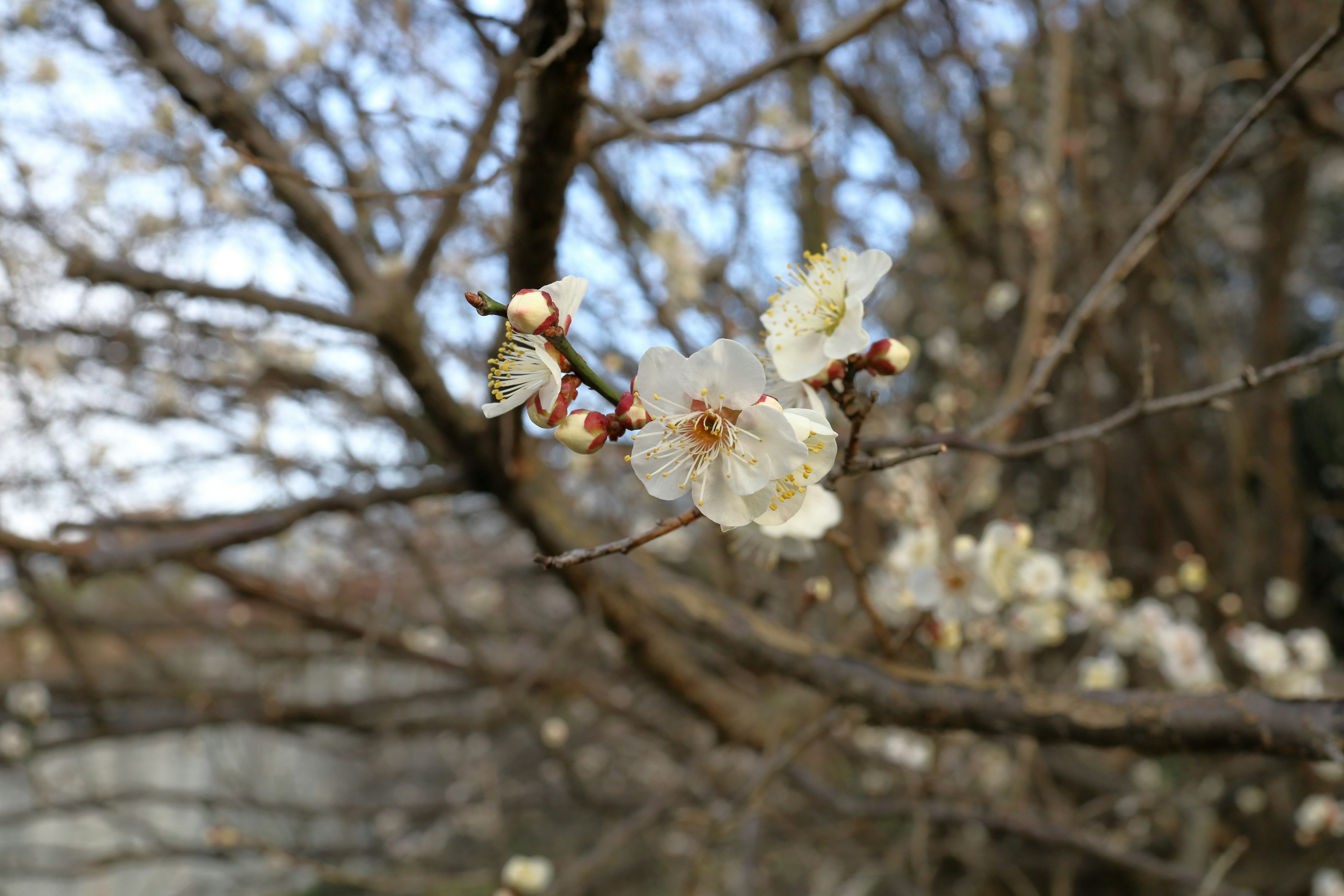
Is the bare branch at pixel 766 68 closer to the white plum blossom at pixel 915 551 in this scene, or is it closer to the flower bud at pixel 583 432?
the flower bud at pixel 583 432

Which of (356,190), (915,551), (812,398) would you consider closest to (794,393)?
(812,398)

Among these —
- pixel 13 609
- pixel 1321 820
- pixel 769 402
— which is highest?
pixel 13 609

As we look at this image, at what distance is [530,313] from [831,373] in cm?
34

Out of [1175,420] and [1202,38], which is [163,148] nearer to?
[1175,420]

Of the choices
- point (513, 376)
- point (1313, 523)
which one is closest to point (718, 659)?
point (513, 376)

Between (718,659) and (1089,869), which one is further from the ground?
(718,659)

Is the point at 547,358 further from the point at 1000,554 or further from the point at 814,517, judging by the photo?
the point at 1000,554

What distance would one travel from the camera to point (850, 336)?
0.82 metres

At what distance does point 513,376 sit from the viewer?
916 mm

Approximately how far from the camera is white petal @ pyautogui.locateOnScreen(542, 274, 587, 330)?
738mm

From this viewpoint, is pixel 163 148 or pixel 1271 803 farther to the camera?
pixel 1271 803

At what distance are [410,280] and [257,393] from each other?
4.28 feet

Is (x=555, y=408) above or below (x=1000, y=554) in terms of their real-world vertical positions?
below

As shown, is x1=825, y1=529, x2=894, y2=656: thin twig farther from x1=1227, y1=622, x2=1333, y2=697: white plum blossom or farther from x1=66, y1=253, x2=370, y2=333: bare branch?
x1=1227, y1=622, x2=1333, y2=697: white plum blossom
